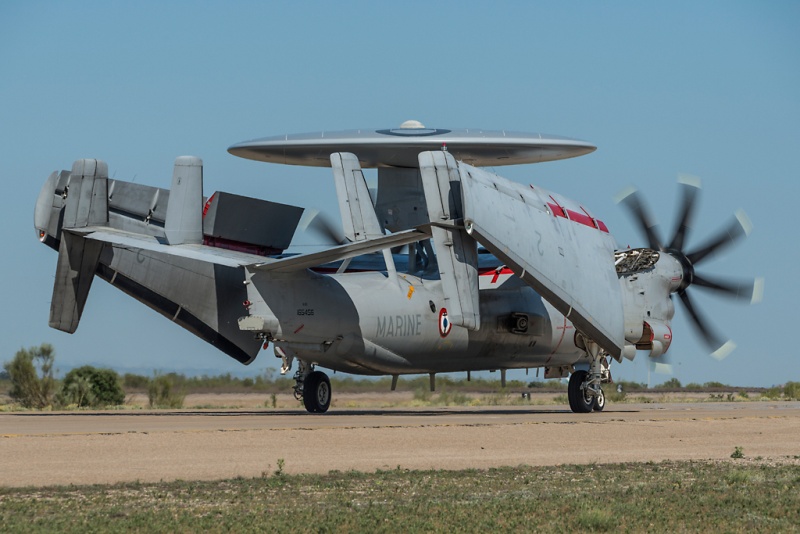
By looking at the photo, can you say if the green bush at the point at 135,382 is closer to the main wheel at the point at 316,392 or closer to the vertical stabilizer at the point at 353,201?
the main wheel at the point at 316,392

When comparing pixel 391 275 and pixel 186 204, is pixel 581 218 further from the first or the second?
pixel 186 204

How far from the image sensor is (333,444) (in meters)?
19.5

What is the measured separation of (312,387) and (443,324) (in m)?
4.08

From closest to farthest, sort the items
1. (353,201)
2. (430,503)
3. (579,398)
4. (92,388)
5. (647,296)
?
(430,503)
(353,201)
(579,398)
(647,296)
(92,388)

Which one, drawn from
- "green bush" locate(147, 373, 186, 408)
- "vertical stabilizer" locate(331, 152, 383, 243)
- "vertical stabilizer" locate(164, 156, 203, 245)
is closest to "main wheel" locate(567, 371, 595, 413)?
"vertical stabilizer" locate(331, 152, 383, 243)

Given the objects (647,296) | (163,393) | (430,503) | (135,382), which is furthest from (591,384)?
(135,382)

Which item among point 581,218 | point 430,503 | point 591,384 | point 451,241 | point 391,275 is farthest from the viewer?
point 591,384

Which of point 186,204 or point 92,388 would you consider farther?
point 92,388

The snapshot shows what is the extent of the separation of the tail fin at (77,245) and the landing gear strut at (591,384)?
14.3 metres

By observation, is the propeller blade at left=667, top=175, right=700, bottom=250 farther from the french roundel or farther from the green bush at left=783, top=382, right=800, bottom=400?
the green bush at left=783, top=382, right=800, bottom=400

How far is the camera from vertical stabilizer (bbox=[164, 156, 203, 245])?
29328 millimetres

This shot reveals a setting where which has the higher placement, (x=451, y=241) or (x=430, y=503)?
(x=451, y=241)

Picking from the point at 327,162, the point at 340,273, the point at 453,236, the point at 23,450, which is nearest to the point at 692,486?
the point at 23,450

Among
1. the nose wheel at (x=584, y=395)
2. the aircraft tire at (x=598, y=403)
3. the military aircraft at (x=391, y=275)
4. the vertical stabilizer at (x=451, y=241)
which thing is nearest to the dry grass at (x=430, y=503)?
the vertical stabilizer at (x=451, y=241)
